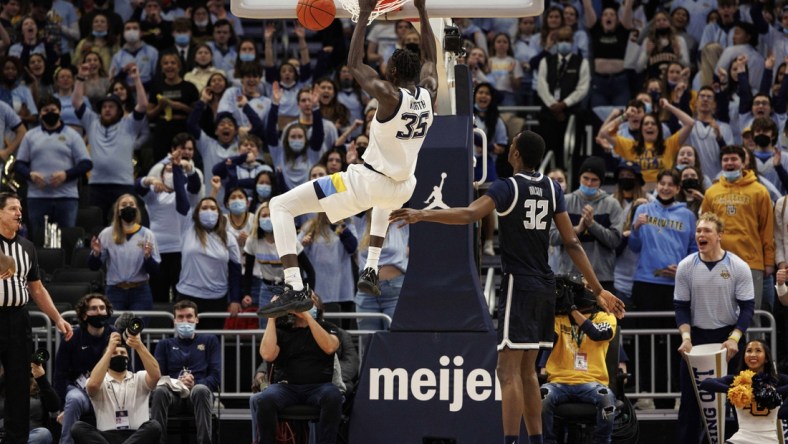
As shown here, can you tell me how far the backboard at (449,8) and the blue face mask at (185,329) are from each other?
3148 mm

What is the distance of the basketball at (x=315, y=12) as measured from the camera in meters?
9.97

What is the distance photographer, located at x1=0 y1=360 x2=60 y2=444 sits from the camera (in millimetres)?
12070

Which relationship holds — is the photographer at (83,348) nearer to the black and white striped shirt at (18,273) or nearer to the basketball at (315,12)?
the black and white striped shirt at (18,273)

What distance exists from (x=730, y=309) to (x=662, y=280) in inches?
58.3

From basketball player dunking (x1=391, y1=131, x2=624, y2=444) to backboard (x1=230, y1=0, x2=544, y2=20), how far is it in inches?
81.6

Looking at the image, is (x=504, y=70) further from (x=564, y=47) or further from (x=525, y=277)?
(x=525, y=277)

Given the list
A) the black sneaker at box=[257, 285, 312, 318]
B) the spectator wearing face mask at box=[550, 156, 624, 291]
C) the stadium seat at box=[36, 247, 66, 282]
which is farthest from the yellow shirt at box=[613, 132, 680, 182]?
the black sneaker at box=[257, 285, 312, 318]

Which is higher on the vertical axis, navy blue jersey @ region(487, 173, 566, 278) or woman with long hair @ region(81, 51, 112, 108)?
woman with long hair @ region(81, 51, 112, 108)

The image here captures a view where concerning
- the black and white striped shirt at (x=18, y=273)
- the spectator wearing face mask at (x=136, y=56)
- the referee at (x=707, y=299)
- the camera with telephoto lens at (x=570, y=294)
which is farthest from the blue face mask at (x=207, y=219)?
the referee at (x=707, y=299)

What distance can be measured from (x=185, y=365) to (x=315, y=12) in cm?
436

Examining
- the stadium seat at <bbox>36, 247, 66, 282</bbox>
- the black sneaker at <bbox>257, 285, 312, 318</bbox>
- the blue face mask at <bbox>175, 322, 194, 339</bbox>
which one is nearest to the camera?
the black sneaker at <bbox>257, 285, 312, 318</bbox>

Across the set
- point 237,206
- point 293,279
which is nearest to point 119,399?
point 237,206

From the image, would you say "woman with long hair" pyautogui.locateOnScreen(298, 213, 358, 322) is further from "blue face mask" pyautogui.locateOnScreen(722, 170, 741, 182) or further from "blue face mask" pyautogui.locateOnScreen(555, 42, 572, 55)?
"blue face mask" pyautogui.locateOnScreen(555, 42, 572, 55)

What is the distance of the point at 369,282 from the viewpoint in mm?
9617
